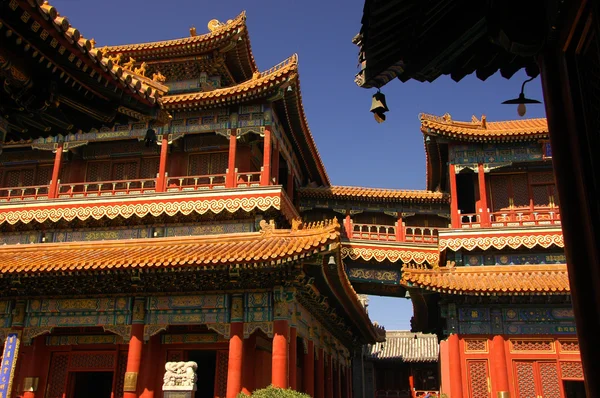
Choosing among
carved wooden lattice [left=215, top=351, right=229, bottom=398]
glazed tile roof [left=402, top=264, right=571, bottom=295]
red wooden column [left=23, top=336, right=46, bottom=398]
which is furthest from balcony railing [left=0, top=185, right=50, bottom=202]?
glazed tile roof [left=402, top=264, right=571, bottom=295]

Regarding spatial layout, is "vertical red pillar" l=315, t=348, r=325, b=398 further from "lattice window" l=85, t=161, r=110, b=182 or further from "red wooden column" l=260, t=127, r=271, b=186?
"lattice window" l=85, t=161, r=110, b=182

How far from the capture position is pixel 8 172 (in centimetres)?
1939

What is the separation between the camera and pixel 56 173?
57.8 ft

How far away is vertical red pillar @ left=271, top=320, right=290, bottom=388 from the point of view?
12.4 metres

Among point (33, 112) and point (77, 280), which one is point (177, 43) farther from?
point (33, 112)

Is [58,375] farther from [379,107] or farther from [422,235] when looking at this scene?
[422,235]

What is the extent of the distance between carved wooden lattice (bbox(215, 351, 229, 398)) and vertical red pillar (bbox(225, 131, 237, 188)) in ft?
16.2

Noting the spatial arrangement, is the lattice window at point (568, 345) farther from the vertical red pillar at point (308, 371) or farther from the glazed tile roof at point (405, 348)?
the glazed tile roof at point (405, 348)

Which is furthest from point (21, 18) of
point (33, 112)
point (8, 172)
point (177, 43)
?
point (8, 172)

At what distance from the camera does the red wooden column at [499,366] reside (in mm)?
15281

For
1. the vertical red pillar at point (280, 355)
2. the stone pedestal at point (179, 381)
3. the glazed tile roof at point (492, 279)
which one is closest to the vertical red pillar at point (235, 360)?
the vertical red pillar at point (280, 355)

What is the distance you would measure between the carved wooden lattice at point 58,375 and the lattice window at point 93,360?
0.24m

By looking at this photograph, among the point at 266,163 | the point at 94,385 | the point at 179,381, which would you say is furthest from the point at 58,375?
the point at 266,163

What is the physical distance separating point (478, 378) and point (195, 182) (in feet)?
34.0
